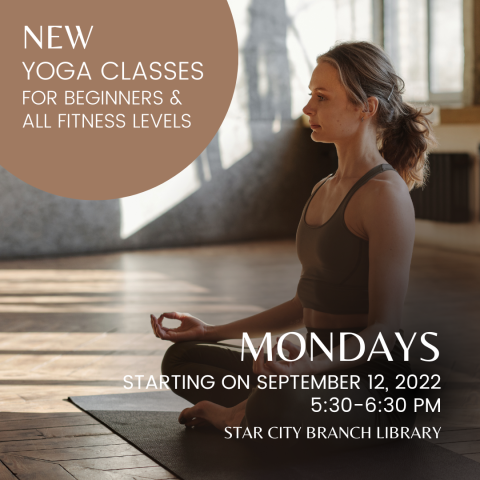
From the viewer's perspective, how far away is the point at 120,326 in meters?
3.92

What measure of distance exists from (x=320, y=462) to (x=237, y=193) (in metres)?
6.65

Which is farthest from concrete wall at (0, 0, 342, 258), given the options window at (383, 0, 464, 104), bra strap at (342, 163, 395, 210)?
bra strap at (342, 163, 395, 210)

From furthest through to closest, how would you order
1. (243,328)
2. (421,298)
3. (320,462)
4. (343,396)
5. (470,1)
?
(470,1) < (421,298) < (243,328) < (320,462) < (343,396)

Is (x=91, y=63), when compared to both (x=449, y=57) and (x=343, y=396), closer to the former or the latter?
(x=449, y=57)

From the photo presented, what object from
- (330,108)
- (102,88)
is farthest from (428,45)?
(330,108)

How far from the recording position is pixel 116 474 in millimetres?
1820

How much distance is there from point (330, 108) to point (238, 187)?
666cm

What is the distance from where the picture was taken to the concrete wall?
7.46 m

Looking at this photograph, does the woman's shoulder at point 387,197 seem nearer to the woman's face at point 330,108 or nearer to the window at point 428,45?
the woman's face at point 330,108

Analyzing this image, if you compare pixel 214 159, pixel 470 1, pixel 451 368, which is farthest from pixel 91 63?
pixel 451 368

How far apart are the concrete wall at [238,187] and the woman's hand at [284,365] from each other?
240 inches

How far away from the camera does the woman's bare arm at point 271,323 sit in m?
2.05

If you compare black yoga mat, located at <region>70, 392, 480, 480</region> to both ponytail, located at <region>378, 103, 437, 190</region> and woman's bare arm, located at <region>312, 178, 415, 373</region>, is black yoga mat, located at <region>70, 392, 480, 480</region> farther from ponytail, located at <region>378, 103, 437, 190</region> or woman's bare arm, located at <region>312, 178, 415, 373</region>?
ponytail, located at <region>378, 103, 437, 190</region>

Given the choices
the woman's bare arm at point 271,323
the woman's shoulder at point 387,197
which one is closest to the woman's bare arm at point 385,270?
the woman's shoulder at point 387,197
